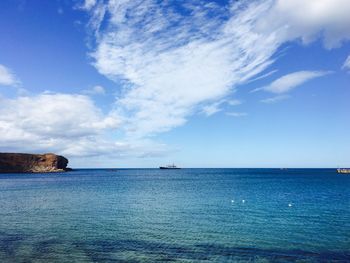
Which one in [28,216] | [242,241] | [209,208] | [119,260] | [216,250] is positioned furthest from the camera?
[209,208]

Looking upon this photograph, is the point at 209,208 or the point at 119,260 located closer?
the point at 119,260

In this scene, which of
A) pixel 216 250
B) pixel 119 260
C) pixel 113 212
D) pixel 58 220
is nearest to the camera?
pixel 119 260

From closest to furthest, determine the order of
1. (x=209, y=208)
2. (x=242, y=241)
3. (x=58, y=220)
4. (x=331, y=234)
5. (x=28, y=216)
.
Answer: (x=242, y=241), (x=331, y=234), (x=58, y=220), (x=28, y=216), (x=209, y=208)

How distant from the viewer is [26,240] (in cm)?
2811

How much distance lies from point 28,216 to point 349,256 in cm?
3807

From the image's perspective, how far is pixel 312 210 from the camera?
46281 mm

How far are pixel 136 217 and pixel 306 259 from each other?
23049 millimetres

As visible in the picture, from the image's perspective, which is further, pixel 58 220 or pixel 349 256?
pixel 58 220

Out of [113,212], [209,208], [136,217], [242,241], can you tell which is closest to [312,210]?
[209,208]

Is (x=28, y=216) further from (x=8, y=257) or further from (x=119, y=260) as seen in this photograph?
(x=119, y=260)

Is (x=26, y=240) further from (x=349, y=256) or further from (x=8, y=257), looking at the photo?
(x=349, y=256)

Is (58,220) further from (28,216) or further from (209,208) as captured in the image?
(209,208)

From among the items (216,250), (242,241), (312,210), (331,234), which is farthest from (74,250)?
(312,210)

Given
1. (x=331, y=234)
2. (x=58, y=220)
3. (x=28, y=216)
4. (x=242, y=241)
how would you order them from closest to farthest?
1. (x=242, y=241)
2. (x=331, y=234)
3. (x=58, y=220)
4. (x=28, y=216)
